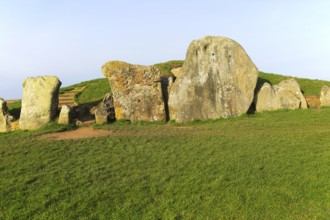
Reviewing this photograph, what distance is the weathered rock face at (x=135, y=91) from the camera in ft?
68.0

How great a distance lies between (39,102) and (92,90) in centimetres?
1125

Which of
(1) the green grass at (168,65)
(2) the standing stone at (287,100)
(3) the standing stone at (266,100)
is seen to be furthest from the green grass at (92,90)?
(2) the standing stone at (287,100)

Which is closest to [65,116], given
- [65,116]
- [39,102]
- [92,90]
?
[65,116]

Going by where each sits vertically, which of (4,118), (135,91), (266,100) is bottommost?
(266,100)

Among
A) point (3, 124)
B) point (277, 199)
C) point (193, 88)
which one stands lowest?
point (277, 199)

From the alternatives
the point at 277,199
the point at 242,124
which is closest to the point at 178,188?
the point at 277,199

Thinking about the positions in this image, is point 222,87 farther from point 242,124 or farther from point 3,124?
point 3,124

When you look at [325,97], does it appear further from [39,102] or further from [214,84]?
[39,102]

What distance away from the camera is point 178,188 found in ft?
31.1

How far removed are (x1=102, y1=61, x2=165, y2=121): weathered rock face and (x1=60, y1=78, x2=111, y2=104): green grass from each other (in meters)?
6.99

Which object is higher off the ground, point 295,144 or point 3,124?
point 3,124

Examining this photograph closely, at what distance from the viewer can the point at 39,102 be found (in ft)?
66.1

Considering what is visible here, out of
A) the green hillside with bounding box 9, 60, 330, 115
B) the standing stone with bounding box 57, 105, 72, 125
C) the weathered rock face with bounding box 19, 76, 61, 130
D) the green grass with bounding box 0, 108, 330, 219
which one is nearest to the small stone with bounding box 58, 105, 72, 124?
the standing stone with bounding box 57, 105, 72, 125

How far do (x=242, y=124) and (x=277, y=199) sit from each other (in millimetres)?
9688
